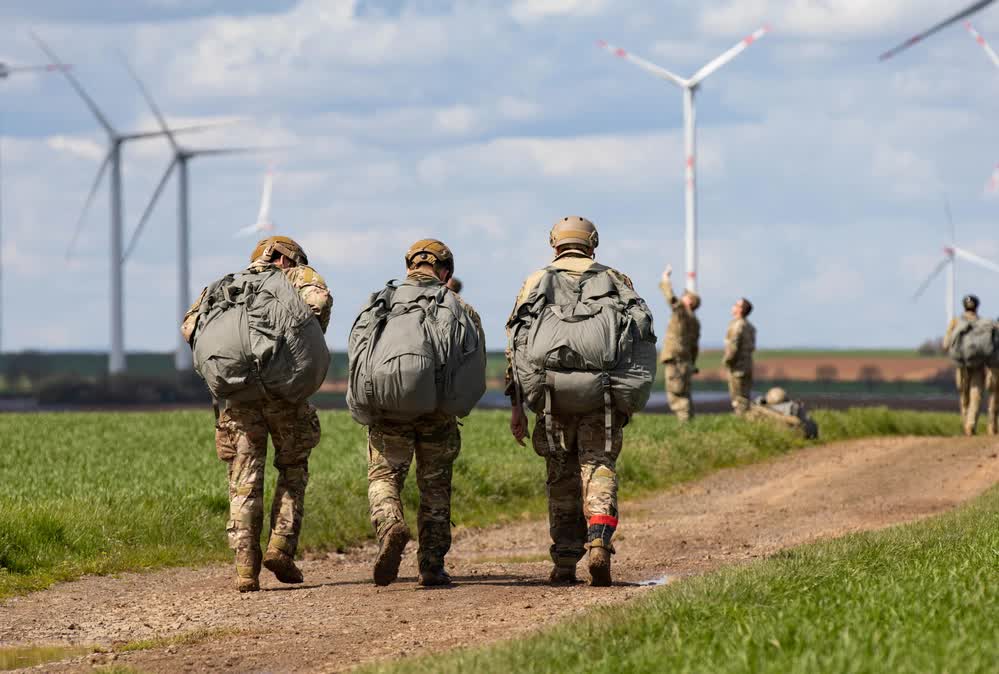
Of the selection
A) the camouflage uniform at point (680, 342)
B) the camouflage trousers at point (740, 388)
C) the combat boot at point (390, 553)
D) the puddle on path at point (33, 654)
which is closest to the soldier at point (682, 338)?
the camouflage uniform at point (680, 342)

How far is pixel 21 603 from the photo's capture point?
10.2 metres

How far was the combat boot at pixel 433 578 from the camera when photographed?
33.2ft

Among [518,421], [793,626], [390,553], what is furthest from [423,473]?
[793,626]

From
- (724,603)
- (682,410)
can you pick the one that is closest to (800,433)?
(682,410)

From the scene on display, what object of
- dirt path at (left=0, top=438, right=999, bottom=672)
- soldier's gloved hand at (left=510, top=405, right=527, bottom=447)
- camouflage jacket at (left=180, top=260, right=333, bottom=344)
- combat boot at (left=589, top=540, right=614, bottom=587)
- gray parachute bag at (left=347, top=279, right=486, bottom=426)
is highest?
camouflage jacket at (left=180, top=260, right=333, bottom=344)

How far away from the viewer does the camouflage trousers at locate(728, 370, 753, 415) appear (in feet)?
86.6

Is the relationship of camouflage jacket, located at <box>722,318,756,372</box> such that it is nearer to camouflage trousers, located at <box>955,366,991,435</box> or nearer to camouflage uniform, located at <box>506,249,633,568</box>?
camouflage trousers, located at <box>955,366,991,435</box>

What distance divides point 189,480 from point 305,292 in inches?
234

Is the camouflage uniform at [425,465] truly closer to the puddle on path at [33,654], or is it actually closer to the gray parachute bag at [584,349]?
the gray parachute bag at [584,349]

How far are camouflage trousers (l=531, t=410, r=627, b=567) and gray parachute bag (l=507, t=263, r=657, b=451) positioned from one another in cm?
11

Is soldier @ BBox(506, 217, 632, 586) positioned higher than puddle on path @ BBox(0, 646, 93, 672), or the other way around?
soldier @ BBox(506, 217, 632, 586)

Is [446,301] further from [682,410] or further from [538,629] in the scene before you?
[682,410]

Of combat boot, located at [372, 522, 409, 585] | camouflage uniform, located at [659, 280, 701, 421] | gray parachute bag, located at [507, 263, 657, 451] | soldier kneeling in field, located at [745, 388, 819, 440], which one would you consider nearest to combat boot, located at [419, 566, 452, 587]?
combat boot, located at [372, 522, 409, 585]

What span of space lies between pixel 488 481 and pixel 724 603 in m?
9.21
